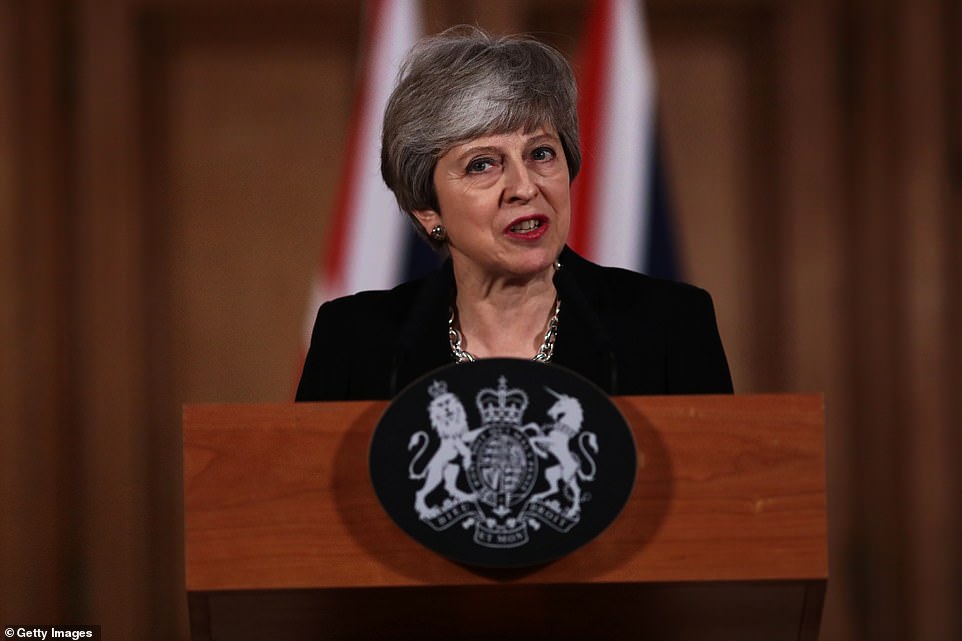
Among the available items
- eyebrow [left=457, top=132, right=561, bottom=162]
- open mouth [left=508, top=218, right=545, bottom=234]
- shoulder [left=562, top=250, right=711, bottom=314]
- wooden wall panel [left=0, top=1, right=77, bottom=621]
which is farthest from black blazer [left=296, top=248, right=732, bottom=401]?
wooden wall panel [left=0, top=1, right=77, bottom=621]

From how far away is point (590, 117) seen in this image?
3.59m

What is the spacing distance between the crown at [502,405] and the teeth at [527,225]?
2.01ft

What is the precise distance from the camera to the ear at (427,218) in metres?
2.21

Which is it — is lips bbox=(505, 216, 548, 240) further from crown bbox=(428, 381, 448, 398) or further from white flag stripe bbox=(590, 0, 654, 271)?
white flag stripe bbox=(590, 0, 654, 271)

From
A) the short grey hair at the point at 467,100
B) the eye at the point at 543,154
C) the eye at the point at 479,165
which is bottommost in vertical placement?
the eye at the point at 479,165

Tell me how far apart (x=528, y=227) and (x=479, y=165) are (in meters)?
0.13

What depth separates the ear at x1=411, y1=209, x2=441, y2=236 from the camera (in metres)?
2.21

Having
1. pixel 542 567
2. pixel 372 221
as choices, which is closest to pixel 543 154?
pixel 542 567

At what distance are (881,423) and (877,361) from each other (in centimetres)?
18

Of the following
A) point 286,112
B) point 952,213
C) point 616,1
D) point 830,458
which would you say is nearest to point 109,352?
point 286,112

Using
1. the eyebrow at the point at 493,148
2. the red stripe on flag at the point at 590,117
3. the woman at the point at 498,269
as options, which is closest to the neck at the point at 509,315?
the woman at the point at 498,269

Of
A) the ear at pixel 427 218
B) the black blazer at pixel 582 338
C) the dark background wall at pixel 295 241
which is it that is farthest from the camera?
the dark background wall at pixel 295 241

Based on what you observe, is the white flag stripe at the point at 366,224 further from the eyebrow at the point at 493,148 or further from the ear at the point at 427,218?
the eyebrow at the point at 493,148

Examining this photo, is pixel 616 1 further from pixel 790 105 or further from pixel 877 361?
pixel 877 361
